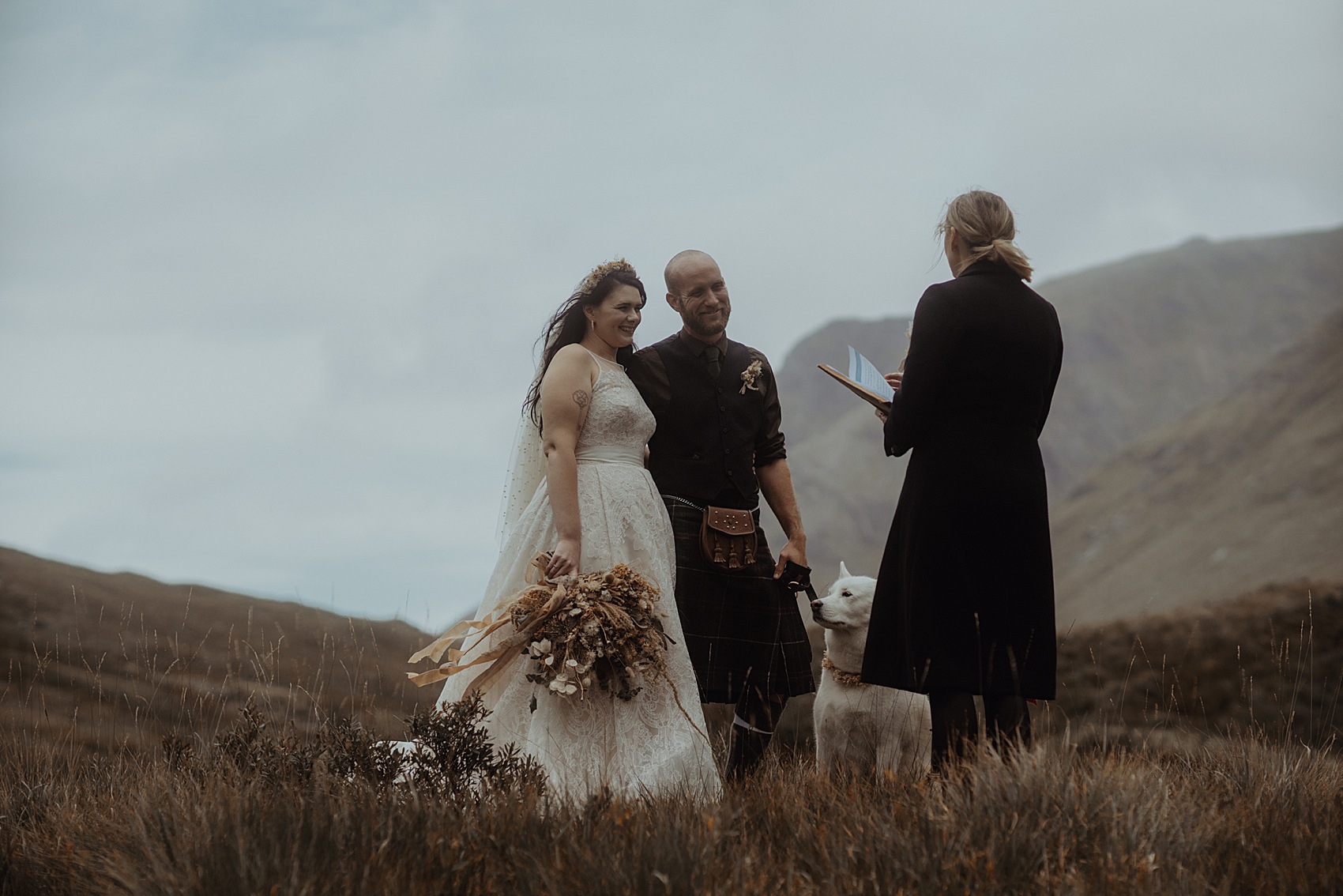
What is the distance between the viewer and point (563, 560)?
4.35 metres

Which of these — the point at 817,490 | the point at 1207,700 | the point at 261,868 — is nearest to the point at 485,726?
the point at 261,868

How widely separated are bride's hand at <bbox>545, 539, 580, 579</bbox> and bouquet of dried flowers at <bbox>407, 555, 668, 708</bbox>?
0.15ft

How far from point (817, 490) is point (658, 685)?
403 feet

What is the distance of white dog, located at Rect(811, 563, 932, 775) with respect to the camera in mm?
4816

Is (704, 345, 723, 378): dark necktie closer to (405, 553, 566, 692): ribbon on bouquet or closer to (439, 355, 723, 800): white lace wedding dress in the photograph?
(439, 355, 723, 800): white lace wedding dress

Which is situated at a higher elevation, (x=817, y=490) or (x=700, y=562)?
(x=817, y=490)

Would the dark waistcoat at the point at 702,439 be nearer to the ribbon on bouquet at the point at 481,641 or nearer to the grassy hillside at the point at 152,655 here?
the ribbon on bouquet at the point at 481,641

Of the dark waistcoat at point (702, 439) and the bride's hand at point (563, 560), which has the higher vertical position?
the dark waistcoat at point (702, 439)

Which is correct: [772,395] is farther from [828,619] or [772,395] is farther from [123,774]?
[123,774]

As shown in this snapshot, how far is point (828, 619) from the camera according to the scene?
5.02m

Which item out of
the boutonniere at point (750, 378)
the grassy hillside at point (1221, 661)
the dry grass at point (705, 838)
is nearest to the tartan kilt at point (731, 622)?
the boutonniere at point (750, 378)

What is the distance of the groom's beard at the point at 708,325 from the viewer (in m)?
5.06

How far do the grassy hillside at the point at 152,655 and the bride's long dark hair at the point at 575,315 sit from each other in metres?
1.75

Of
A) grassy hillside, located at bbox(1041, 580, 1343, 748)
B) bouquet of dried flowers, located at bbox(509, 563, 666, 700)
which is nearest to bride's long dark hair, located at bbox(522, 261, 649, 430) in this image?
bouquet of dried flowers, located at bbox(509, 563, 666, 700)
